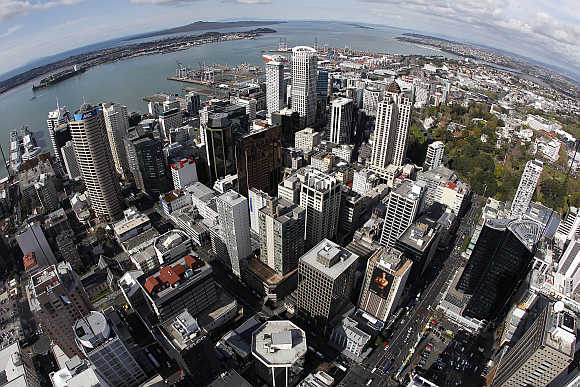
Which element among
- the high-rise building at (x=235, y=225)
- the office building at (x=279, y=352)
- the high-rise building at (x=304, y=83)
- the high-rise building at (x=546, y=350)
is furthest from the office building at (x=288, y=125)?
the high-rise building at (x=546, y=350)

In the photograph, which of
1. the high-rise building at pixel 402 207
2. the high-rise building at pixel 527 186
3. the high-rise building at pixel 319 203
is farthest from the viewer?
the high-rise building at pixel 527 186

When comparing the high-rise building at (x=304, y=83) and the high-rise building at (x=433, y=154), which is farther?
the high-rise building at (x=304, y=83)

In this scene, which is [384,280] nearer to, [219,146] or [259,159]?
[259,159]

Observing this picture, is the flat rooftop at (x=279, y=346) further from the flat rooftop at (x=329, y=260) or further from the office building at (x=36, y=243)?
the office building at (x=36, y=243)

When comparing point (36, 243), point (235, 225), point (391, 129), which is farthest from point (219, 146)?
point (391, 129)

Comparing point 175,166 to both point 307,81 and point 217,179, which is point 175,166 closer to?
point 217,179

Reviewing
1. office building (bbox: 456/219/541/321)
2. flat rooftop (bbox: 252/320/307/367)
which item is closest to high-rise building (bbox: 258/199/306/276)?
flat rooftop (bbox: 252/320/307/367)

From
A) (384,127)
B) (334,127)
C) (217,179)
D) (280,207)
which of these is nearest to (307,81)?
(334,127)
